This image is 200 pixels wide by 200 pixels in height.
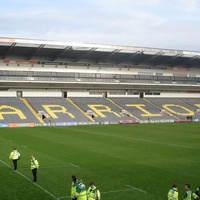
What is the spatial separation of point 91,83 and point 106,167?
1728 inches

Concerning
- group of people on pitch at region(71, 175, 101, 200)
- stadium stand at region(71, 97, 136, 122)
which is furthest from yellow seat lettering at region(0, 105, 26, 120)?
group of people on pitch at region(71, 175, 101, 200)

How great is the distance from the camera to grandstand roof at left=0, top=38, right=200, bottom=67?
56.5m

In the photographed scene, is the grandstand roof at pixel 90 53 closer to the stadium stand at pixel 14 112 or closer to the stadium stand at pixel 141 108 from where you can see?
the stadium stand at pixel 141 108

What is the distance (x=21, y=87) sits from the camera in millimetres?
63406

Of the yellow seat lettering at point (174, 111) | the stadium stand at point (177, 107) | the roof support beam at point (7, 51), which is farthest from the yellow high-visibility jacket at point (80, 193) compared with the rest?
the yellow seat lettering at point (174, 111)

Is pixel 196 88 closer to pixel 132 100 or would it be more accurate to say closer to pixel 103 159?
pixel 132 100

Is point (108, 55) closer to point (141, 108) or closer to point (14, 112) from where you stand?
point (141, 108)

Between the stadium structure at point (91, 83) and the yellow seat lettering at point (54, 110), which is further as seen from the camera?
the stadium structure at point (91, 83)

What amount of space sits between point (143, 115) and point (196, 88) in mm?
22094

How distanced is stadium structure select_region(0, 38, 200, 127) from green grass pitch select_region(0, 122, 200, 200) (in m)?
23.6

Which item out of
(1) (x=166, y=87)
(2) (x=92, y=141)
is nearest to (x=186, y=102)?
(1) (x=166, y=87)

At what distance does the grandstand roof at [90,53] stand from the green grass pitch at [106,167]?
26148 millimetres

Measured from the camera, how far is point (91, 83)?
64688 millimetres

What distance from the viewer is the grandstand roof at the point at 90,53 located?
5654cm
